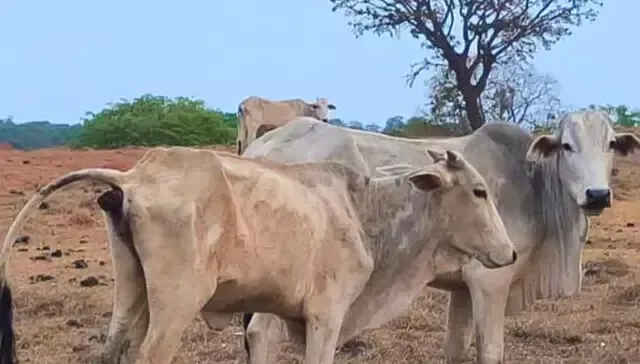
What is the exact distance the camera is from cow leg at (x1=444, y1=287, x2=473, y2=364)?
679 cm

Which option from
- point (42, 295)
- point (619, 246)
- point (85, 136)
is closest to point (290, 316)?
point (42, 295)

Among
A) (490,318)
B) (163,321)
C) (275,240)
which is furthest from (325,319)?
(490,318)

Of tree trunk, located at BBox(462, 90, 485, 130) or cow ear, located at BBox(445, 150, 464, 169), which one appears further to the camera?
tree trunk, located at BBox(462, 90, 485, 130)

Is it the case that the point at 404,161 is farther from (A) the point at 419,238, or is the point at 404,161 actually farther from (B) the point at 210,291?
(B) the point at 210,291

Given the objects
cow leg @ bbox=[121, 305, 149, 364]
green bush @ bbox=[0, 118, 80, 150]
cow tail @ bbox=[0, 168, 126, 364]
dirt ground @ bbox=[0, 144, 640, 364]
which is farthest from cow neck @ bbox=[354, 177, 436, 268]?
green bush @ bbox=[0, 118, 80, 150]

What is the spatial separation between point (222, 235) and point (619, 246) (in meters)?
8.34

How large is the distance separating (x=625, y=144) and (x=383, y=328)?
2111 mm

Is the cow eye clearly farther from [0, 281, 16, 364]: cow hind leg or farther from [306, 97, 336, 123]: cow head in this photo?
[306, 97, 336, 123]: cow head

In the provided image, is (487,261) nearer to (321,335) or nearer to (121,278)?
(321,335)

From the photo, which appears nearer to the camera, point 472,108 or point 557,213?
point 557,213

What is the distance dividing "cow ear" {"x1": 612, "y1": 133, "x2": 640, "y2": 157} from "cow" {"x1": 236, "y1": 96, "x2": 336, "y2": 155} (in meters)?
11.7

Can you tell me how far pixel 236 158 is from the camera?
524cm

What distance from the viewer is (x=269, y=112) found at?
19.2 meters

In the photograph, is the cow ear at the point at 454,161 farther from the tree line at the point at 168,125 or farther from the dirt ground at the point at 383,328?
the tree line at the point at 168,125
